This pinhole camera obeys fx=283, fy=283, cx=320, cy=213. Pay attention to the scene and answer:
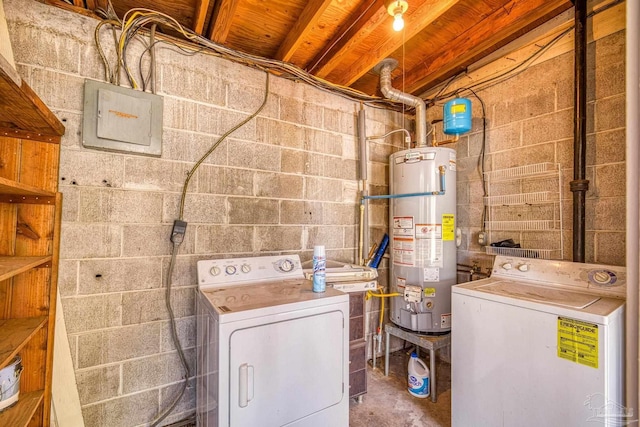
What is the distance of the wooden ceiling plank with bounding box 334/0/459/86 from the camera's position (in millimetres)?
1598

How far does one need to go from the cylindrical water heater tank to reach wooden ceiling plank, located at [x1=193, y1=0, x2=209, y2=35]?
1738 millimetres

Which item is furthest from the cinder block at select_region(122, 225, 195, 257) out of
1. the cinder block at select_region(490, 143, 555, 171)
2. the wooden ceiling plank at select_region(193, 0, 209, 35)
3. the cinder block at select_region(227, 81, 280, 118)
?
the cinder block at select_region(490, 143, 555, 171)

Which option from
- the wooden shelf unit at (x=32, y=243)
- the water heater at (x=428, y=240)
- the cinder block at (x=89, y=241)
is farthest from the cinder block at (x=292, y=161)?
the wooden shelf unit at (x=32, y=243)

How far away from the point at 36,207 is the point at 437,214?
2294mm

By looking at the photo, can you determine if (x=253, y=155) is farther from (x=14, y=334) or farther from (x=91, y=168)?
(x=14, y=334)

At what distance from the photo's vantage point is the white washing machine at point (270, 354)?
3.80 ft

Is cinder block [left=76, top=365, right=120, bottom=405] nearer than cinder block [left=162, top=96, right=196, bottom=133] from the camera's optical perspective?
Yes

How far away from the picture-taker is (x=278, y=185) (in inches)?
82.0

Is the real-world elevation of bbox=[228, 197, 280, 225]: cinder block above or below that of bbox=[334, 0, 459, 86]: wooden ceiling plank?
below

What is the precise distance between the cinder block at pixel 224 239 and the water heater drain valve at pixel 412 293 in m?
1.19

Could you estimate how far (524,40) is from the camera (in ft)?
6.53

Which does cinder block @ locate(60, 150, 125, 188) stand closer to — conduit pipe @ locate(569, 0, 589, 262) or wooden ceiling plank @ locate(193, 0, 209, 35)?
wooden ceiling plank @ locate(193, 0, 209, 35)

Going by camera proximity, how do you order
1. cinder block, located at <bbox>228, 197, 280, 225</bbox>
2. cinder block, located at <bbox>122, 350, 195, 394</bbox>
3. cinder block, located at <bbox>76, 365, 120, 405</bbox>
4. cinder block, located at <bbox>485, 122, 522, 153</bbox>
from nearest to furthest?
cinder block, located at <bbox>76, 365, 120, 405</bbox>, cinder block, located at <bbox>122, 350, 195, 394</bbox>, cinder block, located at <bbox>228, 197, 280, 225</bbox>, cinder block, located at <bbox>485, 122, 522, 153</bbox>

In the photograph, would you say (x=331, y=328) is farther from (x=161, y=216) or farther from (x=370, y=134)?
(x=370, y=134)
